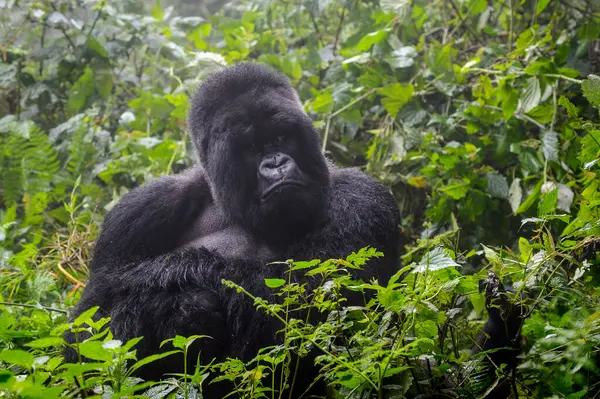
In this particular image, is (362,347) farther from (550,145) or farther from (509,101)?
(509,101)

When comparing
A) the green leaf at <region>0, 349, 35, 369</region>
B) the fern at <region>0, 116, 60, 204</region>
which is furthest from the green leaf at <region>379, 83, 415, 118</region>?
the green leaf at <region>0, 349, 35, 369</region>

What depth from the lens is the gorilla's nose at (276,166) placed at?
293 centimetres

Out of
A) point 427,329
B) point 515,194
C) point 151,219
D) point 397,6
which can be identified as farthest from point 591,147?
point 397,6

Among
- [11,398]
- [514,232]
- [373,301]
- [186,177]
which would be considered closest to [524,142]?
[514,232]

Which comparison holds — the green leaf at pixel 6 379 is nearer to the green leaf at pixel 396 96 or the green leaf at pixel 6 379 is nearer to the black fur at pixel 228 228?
the black fur at pixel 228 228

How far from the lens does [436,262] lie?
1904mm

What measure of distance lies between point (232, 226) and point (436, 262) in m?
1.54

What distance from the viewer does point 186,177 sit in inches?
141

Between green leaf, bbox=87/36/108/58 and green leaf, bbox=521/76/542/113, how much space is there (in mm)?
3223

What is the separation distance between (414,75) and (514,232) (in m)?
1.25

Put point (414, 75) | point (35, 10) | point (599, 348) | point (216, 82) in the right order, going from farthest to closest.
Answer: point (35, 10)
point (414, 75)
point (216, 82)
point (599, 348)

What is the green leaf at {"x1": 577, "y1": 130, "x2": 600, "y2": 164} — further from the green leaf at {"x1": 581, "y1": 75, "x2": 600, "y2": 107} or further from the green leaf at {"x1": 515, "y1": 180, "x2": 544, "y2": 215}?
the green leaf at {"x1": 515, "y1": 180, "x2": 544, "y2": 215}

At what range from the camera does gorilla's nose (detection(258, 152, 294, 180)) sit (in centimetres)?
293

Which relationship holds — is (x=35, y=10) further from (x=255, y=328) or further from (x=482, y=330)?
(x=482, y=330)
